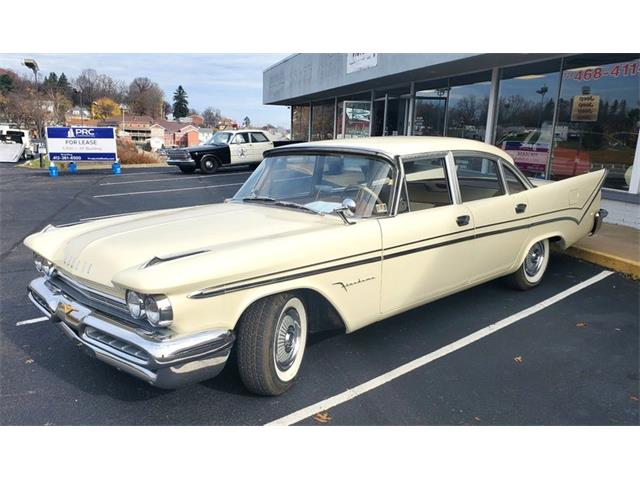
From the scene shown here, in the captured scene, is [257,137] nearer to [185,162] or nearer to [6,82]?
[185,162]

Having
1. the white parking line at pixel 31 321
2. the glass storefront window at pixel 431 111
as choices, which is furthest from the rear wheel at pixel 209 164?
the white parking line at pixel 31 321

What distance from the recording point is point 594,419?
118 inches

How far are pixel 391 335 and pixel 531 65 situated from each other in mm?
8261

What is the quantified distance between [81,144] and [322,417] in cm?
2113

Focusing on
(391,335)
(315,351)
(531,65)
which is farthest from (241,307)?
(531,65)

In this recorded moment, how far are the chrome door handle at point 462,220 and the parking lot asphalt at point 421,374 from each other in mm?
982

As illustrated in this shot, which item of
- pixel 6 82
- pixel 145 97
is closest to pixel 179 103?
pixel 145 97

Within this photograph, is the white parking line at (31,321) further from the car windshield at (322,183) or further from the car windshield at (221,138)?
the car windshield at (221,138)

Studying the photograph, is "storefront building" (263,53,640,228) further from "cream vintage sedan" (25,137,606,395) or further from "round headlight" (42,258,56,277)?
"round headlight" (42,258,56,277)

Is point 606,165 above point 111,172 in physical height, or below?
above

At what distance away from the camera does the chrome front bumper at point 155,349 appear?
2.62 meters

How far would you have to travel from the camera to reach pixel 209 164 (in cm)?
1941

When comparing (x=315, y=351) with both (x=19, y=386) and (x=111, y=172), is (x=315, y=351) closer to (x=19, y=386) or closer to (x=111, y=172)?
(x=19, y=386)

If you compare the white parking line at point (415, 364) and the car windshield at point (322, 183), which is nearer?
the white parking line at point (415, 364)
